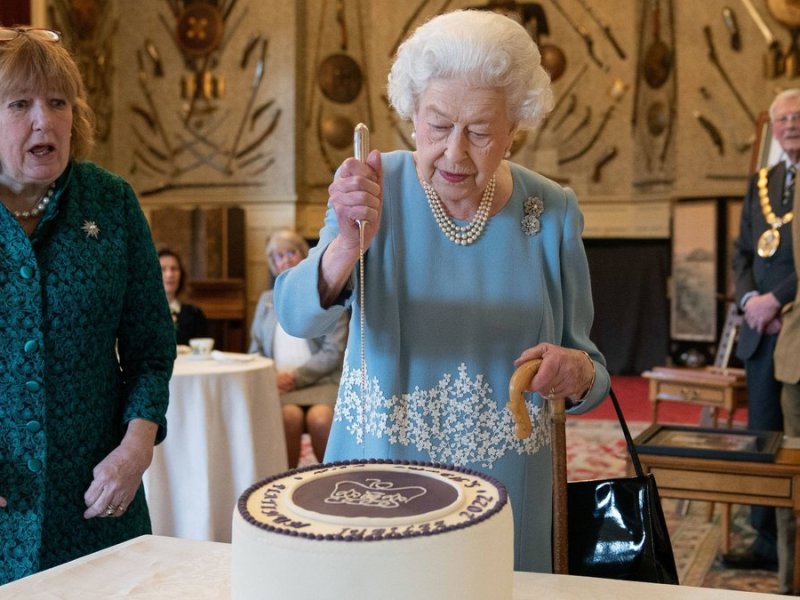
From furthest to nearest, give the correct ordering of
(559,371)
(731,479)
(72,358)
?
(731,479)
(72,358)
(559,371)

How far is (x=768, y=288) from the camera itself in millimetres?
4555

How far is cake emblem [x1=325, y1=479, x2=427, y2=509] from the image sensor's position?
1134 millimetres

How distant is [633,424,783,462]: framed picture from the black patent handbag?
195 centimetres

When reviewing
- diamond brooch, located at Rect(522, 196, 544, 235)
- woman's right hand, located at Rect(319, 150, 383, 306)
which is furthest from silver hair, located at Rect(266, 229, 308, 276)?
woman's right hand, located at Rect(319, 150, 383, 306)

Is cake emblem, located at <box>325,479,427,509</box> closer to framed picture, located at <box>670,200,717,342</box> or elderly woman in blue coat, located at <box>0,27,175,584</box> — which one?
elderly woman in blue coat, located at <box>0,27,175,584</box>

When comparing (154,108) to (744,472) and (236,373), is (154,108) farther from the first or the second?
(744,472)

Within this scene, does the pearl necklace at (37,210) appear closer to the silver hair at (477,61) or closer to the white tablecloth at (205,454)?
the silver hair at (477,61)

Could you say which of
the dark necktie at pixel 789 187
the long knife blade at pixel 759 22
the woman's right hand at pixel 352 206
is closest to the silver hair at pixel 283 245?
the dark necktie at pixel 789 187

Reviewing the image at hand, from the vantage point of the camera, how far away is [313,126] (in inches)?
504

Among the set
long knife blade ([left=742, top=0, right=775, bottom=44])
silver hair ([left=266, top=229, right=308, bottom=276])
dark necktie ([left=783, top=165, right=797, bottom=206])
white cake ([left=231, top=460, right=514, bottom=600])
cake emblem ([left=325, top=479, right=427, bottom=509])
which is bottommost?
white cake ([left=231, top=460, right=514, bottom=600])

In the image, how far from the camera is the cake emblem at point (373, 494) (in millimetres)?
1134

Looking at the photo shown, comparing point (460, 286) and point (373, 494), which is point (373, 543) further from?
point (460, 286)

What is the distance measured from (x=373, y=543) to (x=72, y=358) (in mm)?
1026

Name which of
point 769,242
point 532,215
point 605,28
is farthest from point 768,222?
point 605,28
